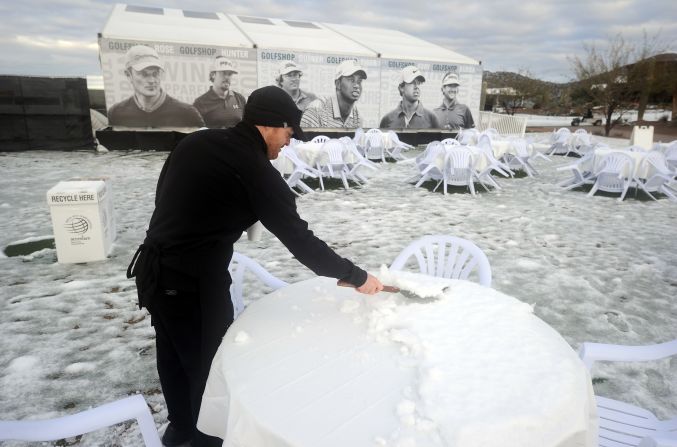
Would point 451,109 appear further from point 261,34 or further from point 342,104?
point 261,34

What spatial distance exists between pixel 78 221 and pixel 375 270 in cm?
320

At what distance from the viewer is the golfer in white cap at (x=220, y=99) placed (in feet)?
45.2

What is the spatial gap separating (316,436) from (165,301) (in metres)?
0.93

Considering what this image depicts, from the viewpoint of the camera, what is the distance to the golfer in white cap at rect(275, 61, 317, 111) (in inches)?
570

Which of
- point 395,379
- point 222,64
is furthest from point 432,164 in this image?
point 222,64

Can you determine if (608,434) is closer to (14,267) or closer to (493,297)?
(493,297)

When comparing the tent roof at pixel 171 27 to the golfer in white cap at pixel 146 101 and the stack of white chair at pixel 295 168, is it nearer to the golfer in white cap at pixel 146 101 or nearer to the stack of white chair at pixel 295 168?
the golfer in white cap at pixel 146 101

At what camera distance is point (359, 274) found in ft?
5.18

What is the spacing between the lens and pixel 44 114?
12.8 meters

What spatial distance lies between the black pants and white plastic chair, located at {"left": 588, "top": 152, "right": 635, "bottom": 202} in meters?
8.29

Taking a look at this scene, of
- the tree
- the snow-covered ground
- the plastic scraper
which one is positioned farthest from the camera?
the tree

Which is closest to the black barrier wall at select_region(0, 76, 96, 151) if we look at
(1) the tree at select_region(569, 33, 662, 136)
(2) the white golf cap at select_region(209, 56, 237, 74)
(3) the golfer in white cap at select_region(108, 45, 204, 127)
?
(3) the golfer in white cap at select_region(108, 45, 204, 127)

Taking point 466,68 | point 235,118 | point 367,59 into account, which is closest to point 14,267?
point 235,118

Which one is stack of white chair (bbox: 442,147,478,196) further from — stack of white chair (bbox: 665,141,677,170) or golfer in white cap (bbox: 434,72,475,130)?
golfer in white cap (bbox: 434,72,475,130)
